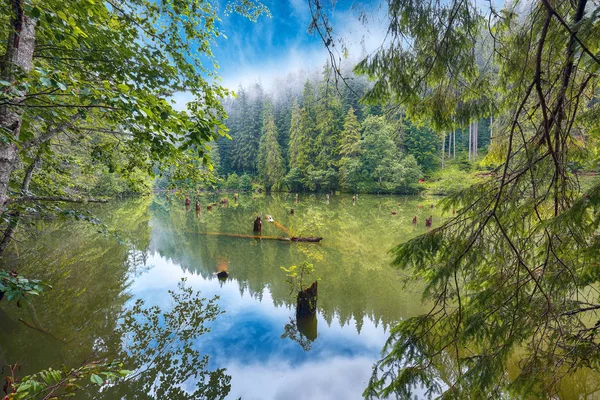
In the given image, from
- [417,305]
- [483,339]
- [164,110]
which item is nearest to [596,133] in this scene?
[483,339]

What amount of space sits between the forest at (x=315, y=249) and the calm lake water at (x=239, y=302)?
53 millimetres

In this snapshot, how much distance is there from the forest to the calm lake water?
0.17 feet

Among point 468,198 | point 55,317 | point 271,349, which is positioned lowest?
point 271,349

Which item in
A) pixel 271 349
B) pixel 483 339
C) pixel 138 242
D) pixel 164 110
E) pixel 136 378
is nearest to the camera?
pixel 483 339

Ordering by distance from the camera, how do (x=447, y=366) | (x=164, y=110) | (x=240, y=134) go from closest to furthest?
(x=164, y=110) → (x=447, y=366) → (x=240, y=134)

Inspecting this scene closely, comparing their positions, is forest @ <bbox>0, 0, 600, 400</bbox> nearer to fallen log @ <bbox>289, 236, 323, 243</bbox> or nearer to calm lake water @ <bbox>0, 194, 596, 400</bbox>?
calm lake water @ <bbox>0, 194, 596, 400</bbox>

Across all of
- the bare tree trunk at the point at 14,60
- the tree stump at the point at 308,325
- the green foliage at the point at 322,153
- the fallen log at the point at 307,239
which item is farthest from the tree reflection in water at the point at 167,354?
the green foliage at the point at 322,153

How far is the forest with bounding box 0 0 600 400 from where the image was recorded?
1.54 metres

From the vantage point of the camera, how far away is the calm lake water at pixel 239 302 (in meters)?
4.00

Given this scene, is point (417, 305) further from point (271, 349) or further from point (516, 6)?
point (516, 6)

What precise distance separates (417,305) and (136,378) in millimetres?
5376

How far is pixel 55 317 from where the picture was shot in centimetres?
498

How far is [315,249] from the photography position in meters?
9.84

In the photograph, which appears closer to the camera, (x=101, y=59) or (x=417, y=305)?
(x=101, y=59)
